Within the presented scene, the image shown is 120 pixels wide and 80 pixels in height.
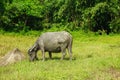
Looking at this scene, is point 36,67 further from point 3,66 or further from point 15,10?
point 15,10

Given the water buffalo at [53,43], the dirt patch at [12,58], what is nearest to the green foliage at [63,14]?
the water buffalo at [53,43]

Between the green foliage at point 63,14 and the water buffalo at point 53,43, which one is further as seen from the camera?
the green foliage at point 63,14

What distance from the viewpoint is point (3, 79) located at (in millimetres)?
11305

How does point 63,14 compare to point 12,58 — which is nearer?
point 12,58

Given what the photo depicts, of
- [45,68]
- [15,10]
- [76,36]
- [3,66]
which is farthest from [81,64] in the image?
[15,10]

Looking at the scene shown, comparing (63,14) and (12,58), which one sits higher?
(63,14)

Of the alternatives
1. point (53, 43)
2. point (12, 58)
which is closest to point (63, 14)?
point (53, 43)

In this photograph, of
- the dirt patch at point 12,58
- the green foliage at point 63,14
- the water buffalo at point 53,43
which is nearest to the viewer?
the dirt patch at point 12,58

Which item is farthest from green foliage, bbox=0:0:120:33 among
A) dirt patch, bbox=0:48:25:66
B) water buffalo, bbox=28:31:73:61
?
dirt patch, bbox=0:48:25:66

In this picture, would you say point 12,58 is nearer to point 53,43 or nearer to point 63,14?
point 53,43

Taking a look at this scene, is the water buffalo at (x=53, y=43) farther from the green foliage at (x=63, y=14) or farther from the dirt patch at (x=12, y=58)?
the green foliage at (x=63, y=14)

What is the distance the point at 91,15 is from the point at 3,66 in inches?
859

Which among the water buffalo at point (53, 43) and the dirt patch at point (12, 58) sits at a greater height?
the water buffalo at point (53, 43)

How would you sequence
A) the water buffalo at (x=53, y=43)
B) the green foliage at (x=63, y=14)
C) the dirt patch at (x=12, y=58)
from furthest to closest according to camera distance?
the green foliage at (x=63, y=14) → the water buffalo at (x=53, y=43) → the dirt patch at (x=12, y=58)
